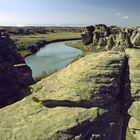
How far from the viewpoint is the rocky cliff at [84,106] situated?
1110 centimetres

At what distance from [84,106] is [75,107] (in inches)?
11.8

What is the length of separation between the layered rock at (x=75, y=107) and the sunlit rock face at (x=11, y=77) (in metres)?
11.0

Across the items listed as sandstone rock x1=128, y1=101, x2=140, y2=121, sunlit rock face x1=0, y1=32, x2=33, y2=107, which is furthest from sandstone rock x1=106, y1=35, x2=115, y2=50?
sandstone rock x1=128, y1=101, x2=140, y2=121

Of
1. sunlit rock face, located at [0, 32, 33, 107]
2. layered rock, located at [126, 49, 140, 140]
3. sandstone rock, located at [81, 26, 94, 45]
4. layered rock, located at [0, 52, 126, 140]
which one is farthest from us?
sandstone rock, located at [81, 26, 94, 45]

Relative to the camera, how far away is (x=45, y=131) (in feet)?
36.0

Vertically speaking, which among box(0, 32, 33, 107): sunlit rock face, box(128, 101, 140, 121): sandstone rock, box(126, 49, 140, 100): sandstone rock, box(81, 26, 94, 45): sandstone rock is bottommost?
box(81, 26, 94, 45): sandstone rock

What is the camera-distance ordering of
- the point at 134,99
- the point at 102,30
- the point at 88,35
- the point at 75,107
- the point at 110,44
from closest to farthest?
1. the point at 75,107
2. the point at 134,99
3. the point at 110,44
4. the point at 102,30
5. the point at 88,35

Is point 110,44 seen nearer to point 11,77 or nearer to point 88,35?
point 88,35

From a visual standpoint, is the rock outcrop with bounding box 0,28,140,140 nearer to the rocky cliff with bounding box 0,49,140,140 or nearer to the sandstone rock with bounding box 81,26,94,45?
the rocky cliff with bounding box 0,49,140,140

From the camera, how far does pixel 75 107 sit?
38.6 ft

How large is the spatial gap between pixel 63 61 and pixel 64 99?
63.5 m

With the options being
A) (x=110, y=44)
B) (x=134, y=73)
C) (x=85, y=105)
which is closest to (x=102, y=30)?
(x=110, y=44)

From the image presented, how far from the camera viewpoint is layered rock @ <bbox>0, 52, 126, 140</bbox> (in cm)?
1107

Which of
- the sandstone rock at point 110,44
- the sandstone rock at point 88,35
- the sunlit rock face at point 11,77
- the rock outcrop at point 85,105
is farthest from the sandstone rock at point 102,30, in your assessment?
the rock outcrop at point 85,105
